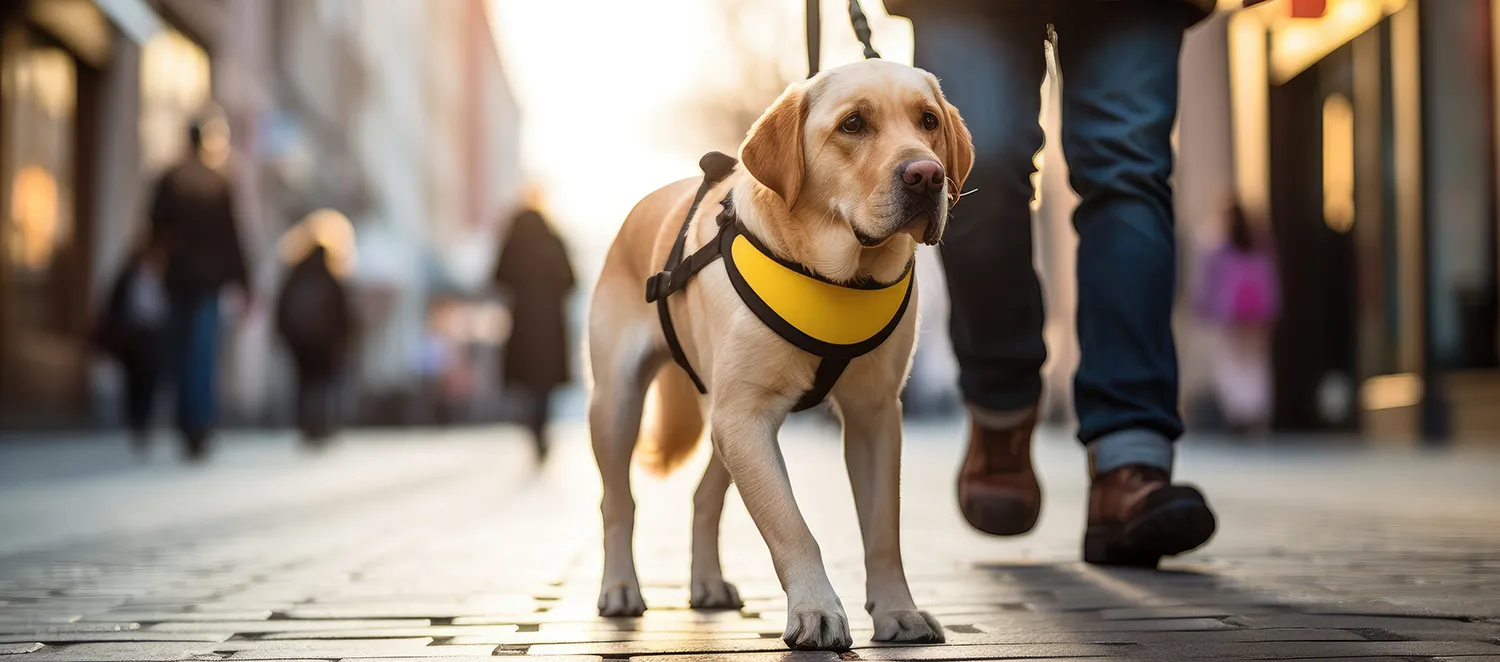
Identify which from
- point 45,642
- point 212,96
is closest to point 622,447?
point 45,642

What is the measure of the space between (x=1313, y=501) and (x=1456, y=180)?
7535 millimetres

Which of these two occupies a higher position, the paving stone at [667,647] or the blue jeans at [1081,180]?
the blue jeans at [1081,180]

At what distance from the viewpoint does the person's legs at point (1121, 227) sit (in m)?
3.86

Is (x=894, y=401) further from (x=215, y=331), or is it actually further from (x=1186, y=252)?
(x=1186, y=252)

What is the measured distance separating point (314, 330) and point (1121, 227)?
1094cm

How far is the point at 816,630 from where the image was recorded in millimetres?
2641

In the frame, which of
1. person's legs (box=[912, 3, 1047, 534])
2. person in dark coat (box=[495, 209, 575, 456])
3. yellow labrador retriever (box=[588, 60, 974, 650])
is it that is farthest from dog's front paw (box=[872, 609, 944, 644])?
person in dark coat (box=[495, 209, 575, 456])

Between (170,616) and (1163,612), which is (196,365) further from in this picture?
(1163,612)

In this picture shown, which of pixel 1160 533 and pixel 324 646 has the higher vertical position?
pixel 1160 533

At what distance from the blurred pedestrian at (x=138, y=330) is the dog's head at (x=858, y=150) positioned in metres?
10.6

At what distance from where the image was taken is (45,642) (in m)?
2.88

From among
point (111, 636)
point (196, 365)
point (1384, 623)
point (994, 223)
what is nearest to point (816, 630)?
point (1384, 623)

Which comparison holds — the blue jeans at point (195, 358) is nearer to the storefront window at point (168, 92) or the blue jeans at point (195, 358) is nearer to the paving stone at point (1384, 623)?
the paving stone at point (1384, 623)

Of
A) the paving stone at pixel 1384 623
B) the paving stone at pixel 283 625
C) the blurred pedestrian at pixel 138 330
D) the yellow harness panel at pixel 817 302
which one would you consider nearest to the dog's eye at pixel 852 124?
the yellow harness panel at pixel 817 302
